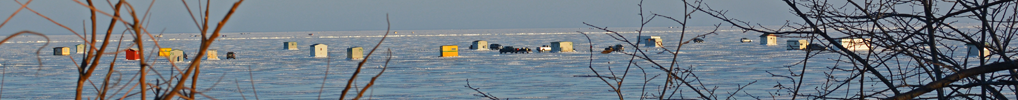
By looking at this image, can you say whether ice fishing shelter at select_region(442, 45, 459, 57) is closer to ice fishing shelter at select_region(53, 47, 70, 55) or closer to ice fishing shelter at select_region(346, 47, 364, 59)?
ice fishing shelter at select_region(346, 47, 364, 59)

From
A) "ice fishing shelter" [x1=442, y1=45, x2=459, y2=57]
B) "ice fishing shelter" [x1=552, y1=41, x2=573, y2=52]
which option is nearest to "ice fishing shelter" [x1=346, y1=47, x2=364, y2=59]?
"ice fishing shelter" [x1=442, y1=45, x2=459, y2=57]

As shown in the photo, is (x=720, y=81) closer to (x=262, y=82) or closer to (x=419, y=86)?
(x=419, y=86)

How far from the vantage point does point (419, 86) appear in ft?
39.5

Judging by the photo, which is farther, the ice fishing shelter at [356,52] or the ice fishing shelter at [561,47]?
the ice fishing shelter at [561,47]

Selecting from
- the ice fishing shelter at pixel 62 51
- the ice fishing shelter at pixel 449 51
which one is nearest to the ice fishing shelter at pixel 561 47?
the ice fishing shelter at pixel 449 51

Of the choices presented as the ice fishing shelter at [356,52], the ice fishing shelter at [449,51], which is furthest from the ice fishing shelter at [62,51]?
the ice fishing shelter at [449,51]

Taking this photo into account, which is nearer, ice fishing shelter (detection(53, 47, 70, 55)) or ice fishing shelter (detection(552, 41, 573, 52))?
ice fishing shelter (detection(552, 41, 573, 52))

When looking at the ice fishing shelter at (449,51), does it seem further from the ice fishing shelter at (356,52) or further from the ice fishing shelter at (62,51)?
the ice fishing shelter at (62,51)

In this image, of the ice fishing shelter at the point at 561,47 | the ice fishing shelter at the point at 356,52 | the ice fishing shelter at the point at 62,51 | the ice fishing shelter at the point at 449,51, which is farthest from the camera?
the ice fishing shelter at the point at 62,51

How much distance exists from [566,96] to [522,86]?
5.77 ft

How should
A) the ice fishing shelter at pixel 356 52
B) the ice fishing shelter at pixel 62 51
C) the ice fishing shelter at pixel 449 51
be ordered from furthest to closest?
the ice fishing shelter at pixel 62 51, the ice fishing shelter at pixel 449 51, the ice fishing shelter at pixel 356 52

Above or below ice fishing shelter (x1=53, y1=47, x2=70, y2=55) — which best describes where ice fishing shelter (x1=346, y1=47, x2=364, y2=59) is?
below

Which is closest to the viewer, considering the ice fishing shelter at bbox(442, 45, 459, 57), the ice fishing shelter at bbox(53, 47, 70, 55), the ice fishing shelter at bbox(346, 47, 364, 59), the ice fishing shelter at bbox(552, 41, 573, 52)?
the ice fishing shelter at bbox(346, 47, 364, 59)

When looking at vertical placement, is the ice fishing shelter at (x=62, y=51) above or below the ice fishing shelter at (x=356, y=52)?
above
